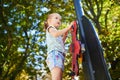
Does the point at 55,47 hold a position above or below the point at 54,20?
below

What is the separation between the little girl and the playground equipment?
234 mm

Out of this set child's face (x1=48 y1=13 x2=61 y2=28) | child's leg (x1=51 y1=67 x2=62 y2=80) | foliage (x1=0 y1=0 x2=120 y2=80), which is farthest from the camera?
foliage (x1=0 y1=0 x2=120 y2=80)

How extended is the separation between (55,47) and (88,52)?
0.78m

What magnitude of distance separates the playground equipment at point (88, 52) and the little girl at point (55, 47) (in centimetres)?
23

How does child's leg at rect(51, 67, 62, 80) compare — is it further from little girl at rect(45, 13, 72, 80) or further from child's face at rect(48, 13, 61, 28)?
child's face at rect(48, 13, 61, 28)

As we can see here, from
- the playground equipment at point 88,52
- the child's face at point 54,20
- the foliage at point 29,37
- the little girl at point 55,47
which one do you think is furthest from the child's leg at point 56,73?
the foliage at point 29,37

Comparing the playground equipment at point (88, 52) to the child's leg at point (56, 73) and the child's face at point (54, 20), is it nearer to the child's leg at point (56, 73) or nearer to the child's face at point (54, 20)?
the child's leg at point (56, 73)

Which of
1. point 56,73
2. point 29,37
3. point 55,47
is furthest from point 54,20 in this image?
point 29,37

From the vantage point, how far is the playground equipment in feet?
12.8

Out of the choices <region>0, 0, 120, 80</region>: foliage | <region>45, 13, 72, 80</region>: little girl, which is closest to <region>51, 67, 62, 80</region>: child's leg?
<region>45, 13, 72, 80</region>: little girl

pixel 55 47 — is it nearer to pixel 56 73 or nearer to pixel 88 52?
pixel 56 73

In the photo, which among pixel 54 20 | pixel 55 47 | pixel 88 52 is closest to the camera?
pixel 88 52

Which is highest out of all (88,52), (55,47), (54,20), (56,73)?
(54,20)

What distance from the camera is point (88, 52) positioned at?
159 inches
